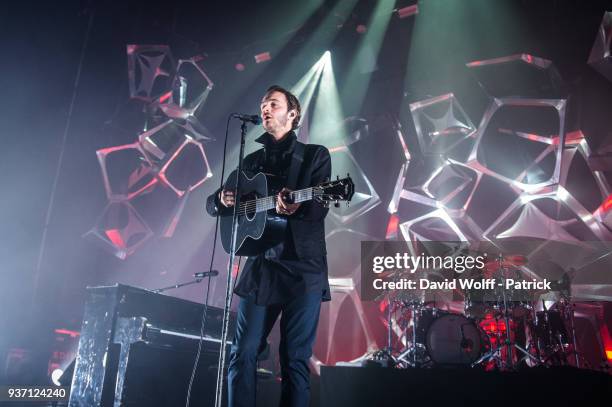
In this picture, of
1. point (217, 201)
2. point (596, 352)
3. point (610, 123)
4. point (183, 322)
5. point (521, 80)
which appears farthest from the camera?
point (521, 80)

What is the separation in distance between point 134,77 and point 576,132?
242 inches

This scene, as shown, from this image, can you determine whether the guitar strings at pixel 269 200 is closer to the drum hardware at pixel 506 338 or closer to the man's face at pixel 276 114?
the man's face at pixel 276 114

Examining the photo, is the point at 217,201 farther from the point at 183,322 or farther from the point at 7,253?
the point at 7,253

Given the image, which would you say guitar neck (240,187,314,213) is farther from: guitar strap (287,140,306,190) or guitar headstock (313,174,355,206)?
guitar strap (287,140,306,190)

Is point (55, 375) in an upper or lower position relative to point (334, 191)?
lower

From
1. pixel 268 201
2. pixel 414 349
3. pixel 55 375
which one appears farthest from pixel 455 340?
pixel 55 375

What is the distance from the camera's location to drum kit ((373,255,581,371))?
4941 millimetres

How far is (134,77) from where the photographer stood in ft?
22.4

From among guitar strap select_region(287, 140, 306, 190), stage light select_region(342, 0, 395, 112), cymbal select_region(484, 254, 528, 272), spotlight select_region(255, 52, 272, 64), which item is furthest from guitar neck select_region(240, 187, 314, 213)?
spotlight select_region(255, 52, 272, 64)

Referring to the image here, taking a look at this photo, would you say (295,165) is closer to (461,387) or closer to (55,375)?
(461,387)

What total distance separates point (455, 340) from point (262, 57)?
4949 millimetres

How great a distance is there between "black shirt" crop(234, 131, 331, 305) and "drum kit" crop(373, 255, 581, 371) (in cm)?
311

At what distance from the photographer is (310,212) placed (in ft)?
7.64

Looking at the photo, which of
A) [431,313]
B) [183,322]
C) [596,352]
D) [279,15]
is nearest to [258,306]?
[183,322]
